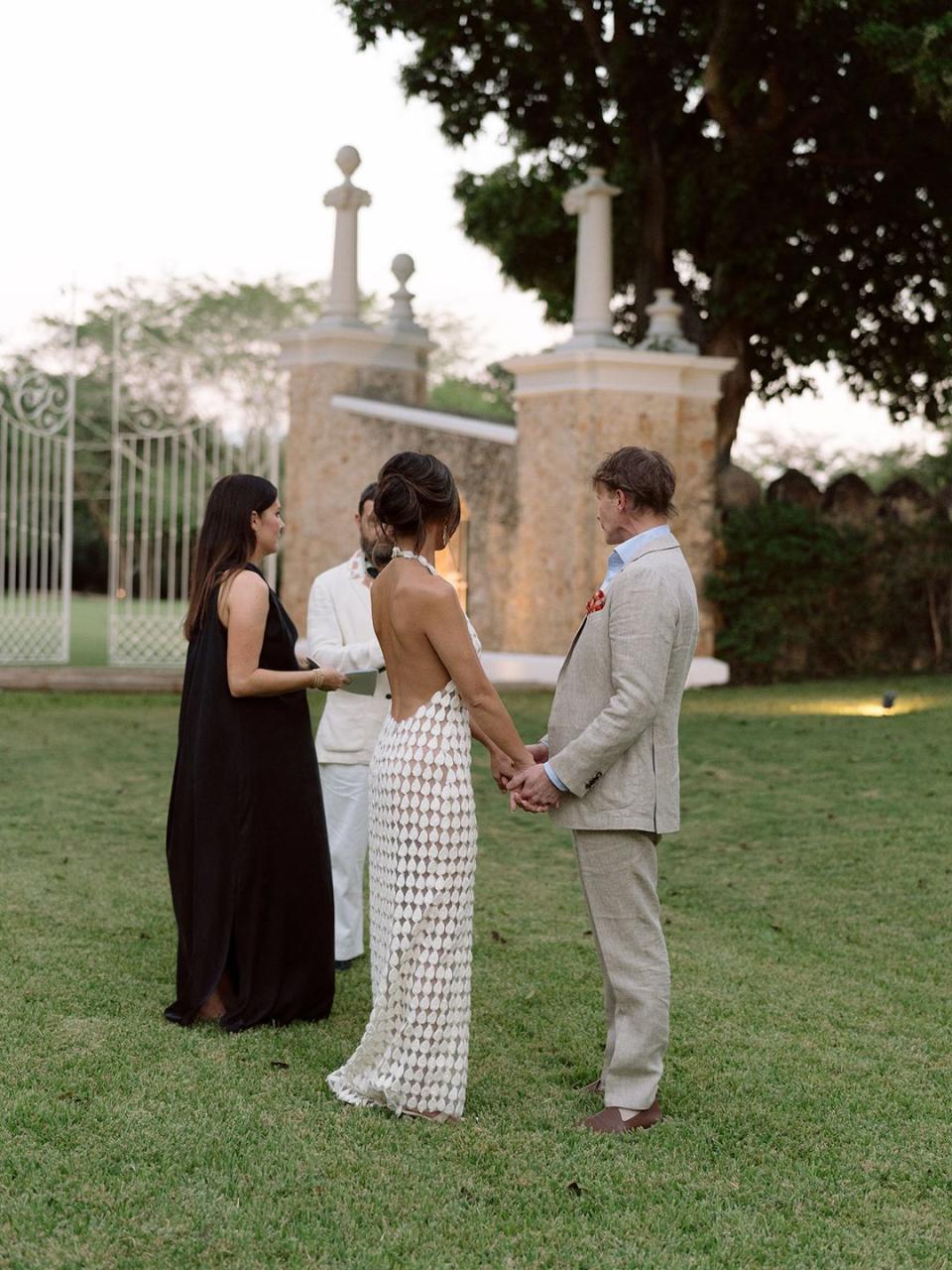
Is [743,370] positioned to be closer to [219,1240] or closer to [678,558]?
[678,558]

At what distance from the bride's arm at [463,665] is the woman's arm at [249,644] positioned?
0.89 meters

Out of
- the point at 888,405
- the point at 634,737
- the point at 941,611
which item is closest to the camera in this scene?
the point at 634,737

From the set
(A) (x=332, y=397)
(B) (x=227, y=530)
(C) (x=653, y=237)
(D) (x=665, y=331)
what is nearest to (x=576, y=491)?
(D) (x=665, y=331)

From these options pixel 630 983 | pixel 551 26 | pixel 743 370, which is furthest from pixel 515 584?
pixel 630 983

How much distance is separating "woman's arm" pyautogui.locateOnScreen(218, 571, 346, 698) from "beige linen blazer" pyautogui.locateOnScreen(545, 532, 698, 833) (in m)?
1.11

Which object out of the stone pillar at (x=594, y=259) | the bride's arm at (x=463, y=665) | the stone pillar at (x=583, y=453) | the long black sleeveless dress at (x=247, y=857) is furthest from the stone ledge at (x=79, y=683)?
the bride's arm at (x=463, y=665)

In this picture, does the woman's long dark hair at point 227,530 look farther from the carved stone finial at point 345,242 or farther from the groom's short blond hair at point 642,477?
the carved stone finial at point 345,242

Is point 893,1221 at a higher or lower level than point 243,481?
lower

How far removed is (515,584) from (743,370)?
4.30 meters

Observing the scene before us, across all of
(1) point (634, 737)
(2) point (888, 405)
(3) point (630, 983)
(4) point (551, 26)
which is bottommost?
(3) point (630, 983)

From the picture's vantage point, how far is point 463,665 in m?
4.06

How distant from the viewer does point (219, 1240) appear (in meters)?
3.36

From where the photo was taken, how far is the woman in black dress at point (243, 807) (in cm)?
491

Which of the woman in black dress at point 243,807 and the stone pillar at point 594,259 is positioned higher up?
the stone pillar at point 594,259
